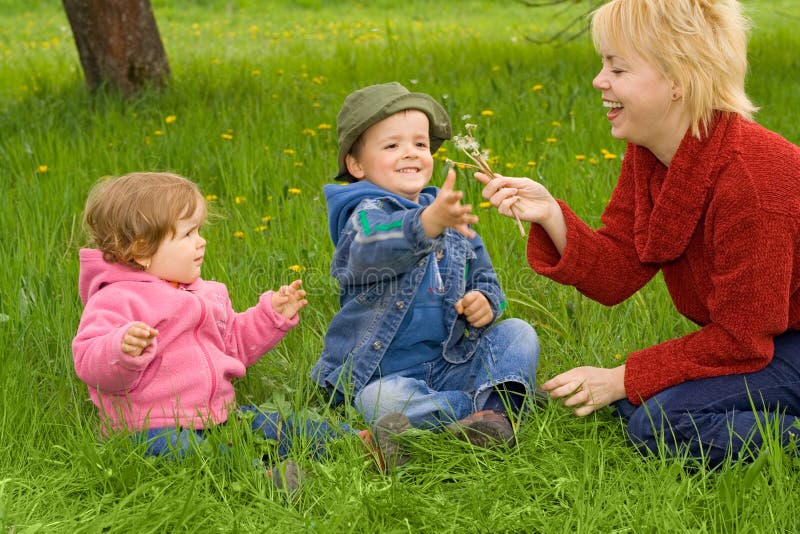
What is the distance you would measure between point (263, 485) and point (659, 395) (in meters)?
1.07

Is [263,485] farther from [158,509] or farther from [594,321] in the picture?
[594,321]

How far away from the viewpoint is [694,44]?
2414 millimetres

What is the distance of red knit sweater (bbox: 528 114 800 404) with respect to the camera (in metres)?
2.42

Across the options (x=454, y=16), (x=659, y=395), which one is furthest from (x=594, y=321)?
(x=454, y=16)

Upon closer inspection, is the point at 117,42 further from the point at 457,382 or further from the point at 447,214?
the point at 447,214

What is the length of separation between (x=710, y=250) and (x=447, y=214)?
2.40ft

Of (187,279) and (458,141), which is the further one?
(187,279)

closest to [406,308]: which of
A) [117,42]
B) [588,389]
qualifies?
[588,389]

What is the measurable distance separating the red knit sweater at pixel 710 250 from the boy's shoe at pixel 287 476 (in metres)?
0.88

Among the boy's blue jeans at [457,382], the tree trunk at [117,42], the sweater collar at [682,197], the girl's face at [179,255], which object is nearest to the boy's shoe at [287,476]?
the boy's blue jeans at [457,382]

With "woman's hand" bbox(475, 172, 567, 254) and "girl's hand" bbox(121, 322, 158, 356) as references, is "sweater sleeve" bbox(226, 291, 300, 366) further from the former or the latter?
"woman's hand" bbox(475, 172, 567, 254)

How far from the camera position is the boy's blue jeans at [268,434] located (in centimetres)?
248

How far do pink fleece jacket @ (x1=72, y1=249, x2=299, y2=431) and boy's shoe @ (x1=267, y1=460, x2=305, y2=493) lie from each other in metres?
0.27

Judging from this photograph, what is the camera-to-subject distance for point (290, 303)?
2.81 meters
